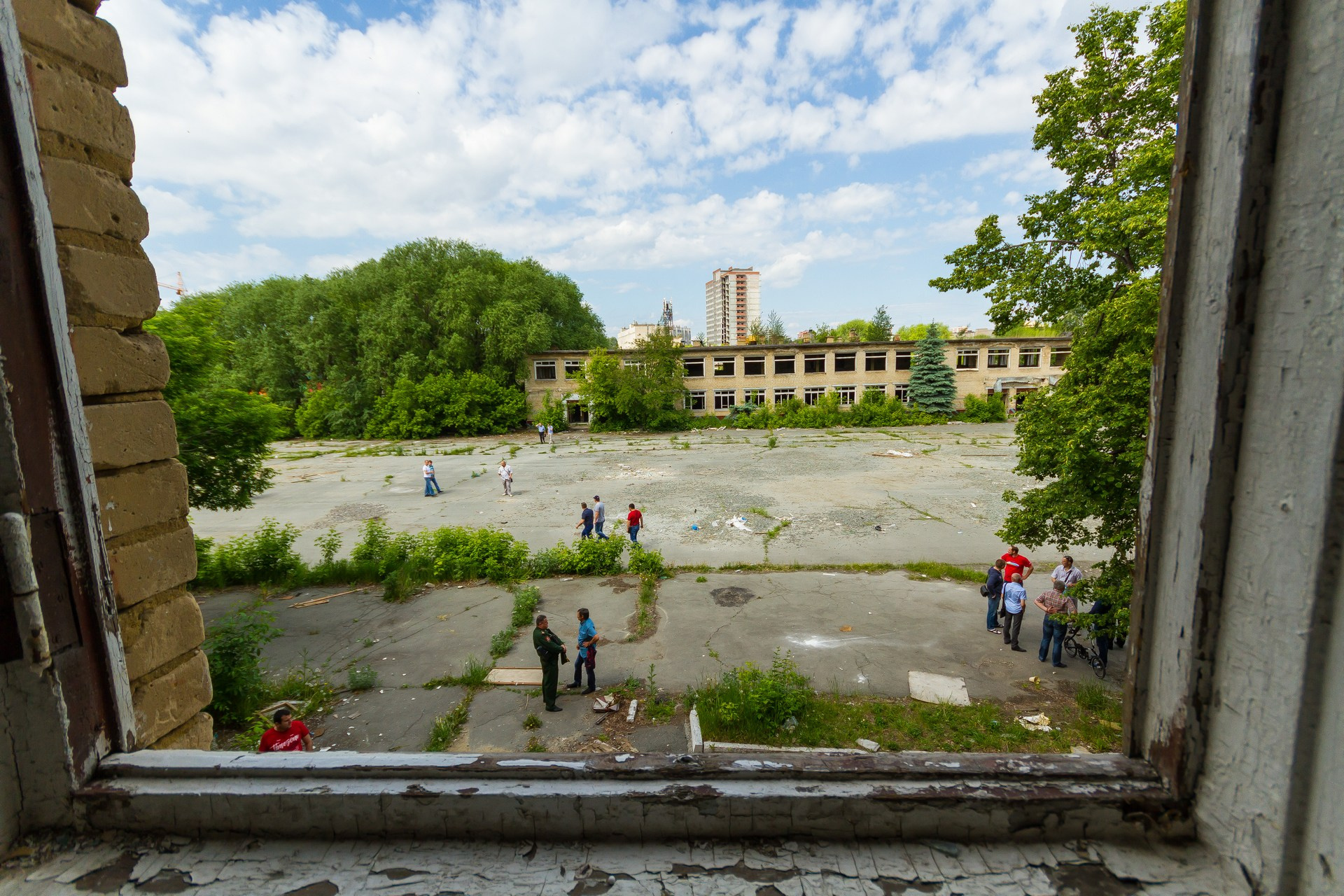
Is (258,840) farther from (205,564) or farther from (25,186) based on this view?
(205,564)

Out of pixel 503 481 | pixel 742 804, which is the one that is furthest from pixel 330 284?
pixel 742 804

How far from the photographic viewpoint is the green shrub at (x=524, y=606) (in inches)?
339

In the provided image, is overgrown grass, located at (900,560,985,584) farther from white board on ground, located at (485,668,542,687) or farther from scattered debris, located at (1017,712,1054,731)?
white board on ground, located at (485,668,542,687)

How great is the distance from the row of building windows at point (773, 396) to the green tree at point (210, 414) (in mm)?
34724

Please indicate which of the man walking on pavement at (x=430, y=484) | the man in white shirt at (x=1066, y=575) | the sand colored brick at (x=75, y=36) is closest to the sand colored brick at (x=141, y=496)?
the sand colored brick at (x=75, y=36)

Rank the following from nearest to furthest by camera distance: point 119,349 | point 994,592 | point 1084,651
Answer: point 119,349 < point 1084,651 < point 994,592

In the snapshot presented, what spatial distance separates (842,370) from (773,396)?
18.4ft

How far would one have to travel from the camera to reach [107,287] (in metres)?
2.52

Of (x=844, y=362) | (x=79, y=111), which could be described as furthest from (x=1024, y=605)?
(x=844, y=362)

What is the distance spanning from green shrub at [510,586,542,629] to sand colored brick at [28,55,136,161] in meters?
7.17

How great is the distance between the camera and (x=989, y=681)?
681 centimetres

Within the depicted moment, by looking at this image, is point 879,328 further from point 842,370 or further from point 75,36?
point 75,36

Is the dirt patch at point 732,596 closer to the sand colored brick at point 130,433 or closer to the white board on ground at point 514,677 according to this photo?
the white board on ground at point 514,677

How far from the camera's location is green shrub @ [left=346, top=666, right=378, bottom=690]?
682 centimetres
